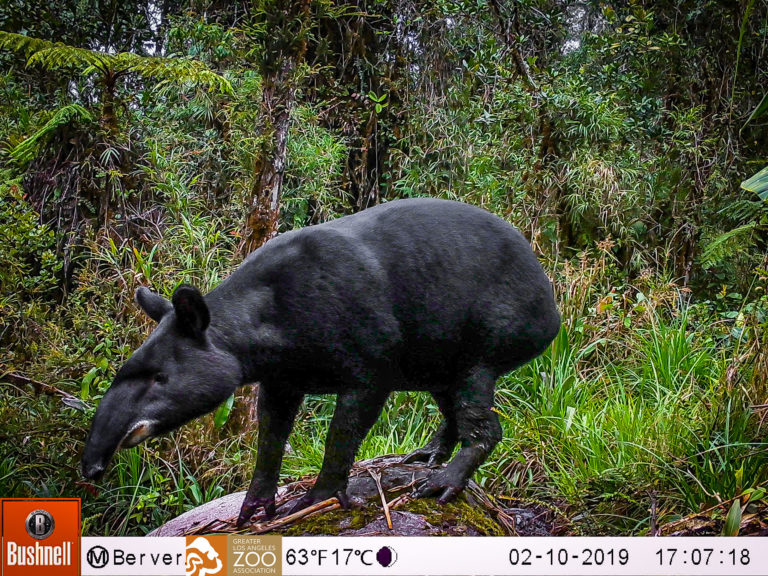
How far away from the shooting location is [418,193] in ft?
10.6

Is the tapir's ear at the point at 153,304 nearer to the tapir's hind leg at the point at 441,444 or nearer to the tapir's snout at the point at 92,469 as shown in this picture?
the tapir's snout at the point at 92,469

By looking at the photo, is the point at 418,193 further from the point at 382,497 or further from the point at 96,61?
the point at 382,497

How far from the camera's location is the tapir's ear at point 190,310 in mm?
1664

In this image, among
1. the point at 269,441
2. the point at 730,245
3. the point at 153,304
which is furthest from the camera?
the point at 730,245

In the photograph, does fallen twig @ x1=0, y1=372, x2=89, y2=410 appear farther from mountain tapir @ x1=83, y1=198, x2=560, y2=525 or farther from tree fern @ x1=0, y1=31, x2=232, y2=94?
tree fern @ x1=0, y1=31, x2=232, y2=94

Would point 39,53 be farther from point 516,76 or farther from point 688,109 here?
point 688,109

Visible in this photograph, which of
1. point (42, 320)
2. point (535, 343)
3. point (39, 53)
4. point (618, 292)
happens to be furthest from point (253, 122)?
point (618, 292)

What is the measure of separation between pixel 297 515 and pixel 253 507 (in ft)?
0.44

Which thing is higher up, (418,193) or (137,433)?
(418,193)

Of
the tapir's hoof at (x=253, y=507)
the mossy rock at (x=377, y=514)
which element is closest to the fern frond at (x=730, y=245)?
the mossy rock at (x=377, y=514)

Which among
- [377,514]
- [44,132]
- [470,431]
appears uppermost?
[44,132]

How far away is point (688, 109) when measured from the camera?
3.31 m

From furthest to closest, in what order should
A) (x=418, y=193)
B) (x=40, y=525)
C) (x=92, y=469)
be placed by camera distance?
(x=418, y=193)
(x=40, y=525)
(x=92, y=469)

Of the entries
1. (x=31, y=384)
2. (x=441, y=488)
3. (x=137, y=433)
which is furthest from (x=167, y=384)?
(x=31, y=384)
